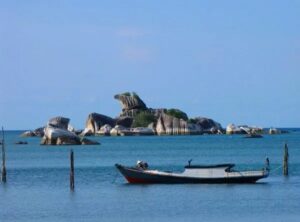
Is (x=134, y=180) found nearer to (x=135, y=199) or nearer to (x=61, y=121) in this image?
(x=135, y=199)

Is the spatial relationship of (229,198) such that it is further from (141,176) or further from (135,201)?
(141,176)

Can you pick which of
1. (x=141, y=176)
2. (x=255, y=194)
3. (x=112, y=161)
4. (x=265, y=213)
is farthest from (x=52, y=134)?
(x=265, y=213)

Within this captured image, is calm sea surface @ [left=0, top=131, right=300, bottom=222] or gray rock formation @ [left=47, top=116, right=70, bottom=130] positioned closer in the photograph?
calm sea surface @ [left=0, top=131, right=300, bottom=222]

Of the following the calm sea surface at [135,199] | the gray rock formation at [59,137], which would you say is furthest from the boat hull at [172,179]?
the gray rock formation at [59,137]

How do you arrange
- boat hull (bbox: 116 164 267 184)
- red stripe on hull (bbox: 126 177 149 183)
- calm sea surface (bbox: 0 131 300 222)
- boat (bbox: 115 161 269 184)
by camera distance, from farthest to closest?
red stripe on hull (bbox: 126 177 149 183) → boat hull (bbox: 116 164 267 184) → boat (bbox: 115 161 269 184) → calm sea surface (bbox: 0 131 300 222)

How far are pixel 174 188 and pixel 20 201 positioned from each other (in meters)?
11.9

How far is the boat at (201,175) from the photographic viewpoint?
7150 cm

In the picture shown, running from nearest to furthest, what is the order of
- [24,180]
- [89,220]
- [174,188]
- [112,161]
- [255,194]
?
[89,220] < [255,194] < [174,188] < [24,180] < [112,161]

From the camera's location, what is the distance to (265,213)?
176 ft

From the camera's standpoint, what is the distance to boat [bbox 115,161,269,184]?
7150cm

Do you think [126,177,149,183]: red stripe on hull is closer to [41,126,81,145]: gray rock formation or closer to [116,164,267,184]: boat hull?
[116,164,267,184]: boat hull

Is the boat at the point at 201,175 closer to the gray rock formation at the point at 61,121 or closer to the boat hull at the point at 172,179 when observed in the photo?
the boat hull at the point at 172,179

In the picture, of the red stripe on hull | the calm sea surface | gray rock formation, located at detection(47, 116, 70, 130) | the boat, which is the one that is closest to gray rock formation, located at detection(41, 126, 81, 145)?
gray rock formation, located at detection(47, 116, 70, 130)

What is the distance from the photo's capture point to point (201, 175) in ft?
235
